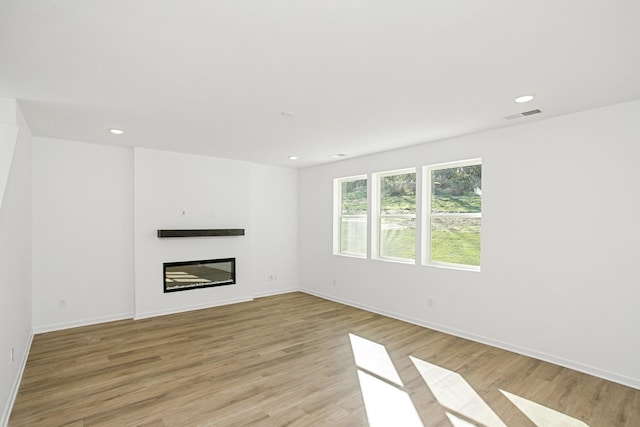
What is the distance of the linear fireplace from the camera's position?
5.28m

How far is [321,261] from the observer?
21.1 feet

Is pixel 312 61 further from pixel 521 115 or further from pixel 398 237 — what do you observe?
pixel 398 237

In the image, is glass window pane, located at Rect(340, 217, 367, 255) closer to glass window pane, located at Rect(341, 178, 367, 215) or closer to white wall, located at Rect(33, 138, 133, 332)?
glass window pane, located at Rect(341, 178, 367, 215)

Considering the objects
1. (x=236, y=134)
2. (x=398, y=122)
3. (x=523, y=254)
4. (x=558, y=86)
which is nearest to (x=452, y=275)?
(x=523, y=254)

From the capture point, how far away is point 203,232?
5.44m

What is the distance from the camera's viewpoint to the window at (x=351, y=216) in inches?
229

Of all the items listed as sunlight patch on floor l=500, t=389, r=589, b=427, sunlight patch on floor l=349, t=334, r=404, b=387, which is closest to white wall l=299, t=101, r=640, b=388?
sunlight patch on floor l=500, t=389, r=589, b=427

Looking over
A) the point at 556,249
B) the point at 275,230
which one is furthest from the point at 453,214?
the point at 275,230

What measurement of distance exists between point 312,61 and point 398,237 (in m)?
3.47

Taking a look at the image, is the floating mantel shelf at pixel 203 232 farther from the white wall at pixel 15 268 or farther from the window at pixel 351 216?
the window at pixel 351 216

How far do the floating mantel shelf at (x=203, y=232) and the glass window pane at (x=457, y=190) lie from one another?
3266 millimetres

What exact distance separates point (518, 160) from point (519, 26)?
2217 millimetres

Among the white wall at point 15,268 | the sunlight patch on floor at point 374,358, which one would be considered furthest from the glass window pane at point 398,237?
the white wall at point 15,268

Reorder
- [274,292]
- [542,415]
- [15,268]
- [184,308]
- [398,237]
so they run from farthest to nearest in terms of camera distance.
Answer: [274,292], [184,308], [398,237], [15,268], [542,415]
